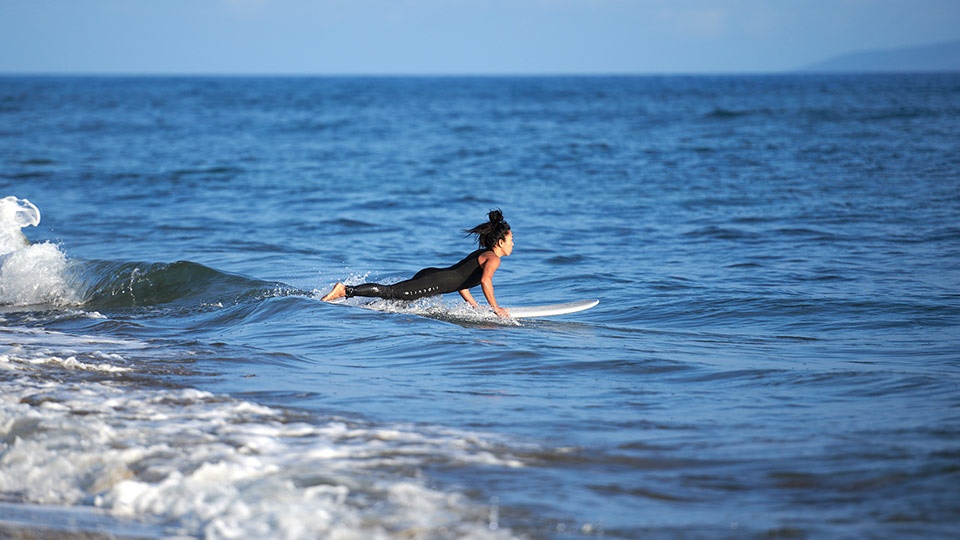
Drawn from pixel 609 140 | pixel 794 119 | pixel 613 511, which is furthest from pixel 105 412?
pixel 794 119

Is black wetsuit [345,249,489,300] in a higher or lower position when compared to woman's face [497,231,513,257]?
lower

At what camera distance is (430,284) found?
10570mm

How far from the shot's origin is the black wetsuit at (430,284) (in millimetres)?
10562

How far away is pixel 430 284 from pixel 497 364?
9.15ft

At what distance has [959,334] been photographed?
8984 mm

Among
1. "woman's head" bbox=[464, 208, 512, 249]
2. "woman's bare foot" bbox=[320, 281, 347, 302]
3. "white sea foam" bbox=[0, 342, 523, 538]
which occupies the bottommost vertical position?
"white sea foam" bbox=[0, 342, 523, 538]

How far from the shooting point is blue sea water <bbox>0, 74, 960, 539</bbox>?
185 inches

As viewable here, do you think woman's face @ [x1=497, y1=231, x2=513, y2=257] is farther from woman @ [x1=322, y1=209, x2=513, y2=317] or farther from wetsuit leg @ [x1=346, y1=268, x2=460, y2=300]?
wetsuit leg @ [x1=346, y1=268, x2=460, y2=300]

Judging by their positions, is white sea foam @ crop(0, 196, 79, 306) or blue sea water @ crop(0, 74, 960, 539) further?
white sea foam @ crop(0, 196, 79, 306)

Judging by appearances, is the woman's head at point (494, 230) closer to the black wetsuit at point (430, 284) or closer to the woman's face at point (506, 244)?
the woman's face at point (506, 244)

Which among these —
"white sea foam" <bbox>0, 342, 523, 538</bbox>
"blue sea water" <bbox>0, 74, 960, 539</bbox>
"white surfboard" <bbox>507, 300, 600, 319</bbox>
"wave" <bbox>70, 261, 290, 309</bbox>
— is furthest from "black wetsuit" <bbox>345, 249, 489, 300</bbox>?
"white sea foam" <bbox>0, 342, 523, 538</bbox>

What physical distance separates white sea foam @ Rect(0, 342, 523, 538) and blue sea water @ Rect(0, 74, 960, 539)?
0.07ft

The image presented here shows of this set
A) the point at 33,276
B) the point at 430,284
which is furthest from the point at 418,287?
the point at 33,276

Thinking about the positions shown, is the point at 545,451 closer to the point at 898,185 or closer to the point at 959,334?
the point at 959,334
